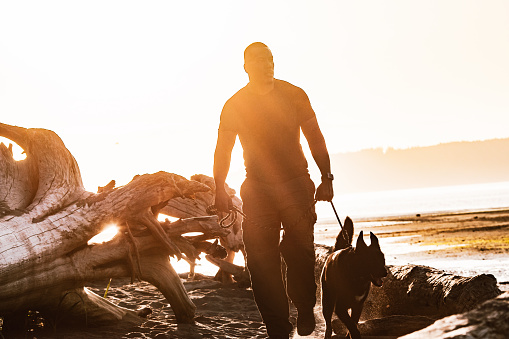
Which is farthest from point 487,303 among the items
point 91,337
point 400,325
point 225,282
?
point 225,282

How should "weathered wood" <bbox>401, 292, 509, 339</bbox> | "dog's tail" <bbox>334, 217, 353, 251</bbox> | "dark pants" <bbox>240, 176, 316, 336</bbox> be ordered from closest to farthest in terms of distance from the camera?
"weathered wood" <bbox>401, 292, 509, 339</bbox> → "dark pants" <bbox>240, 176, 316, 336</bbox> → "dog's tail" <bbox>334, 217, 353, 251</bbox>

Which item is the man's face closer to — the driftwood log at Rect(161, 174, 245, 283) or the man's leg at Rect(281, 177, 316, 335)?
the man's leg at Rect(281, 177, 316, 335)

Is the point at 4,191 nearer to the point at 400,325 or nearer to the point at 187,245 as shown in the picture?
the point at 187,245

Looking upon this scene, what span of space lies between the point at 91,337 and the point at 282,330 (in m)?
2.71

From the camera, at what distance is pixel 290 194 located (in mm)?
6477

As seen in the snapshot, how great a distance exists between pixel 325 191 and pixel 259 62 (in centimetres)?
144

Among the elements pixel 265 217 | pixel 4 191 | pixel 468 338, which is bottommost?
pixel 468 338

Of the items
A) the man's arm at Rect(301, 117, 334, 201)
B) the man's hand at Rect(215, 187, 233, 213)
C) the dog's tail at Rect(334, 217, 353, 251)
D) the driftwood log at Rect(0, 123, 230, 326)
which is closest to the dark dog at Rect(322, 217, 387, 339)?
the dog's tail at Rect(334, 217, 353, 251)

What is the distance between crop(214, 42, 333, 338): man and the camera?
21.4ft

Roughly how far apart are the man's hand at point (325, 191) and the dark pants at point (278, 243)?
14 centimetres

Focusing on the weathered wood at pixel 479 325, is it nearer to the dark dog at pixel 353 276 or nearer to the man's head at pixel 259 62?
the dark dog at pixel 353 276

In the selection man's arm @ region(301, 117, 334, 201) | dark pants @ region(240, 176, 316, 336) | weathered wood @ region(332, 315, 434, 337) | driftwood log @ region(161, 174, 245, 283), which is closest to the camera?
dark pants @ region(240, 176, 316, 336)

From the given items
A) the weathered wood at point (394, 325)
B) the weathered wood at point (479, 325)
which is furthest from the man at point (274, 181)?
the weathered wood at point (479, 325)

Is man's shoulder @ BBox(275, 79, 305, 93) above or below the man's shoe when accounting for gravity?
above
